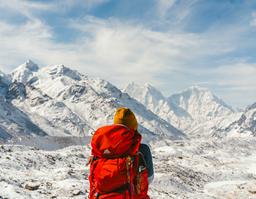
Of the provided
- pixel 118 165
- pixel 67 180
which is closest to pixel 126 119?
pixel 118 165

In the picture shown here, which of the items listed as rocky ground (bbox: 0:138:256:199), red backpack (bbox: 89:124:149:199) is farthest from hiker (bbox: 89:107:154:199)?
rocky ground (bbox: 0:138:256:199)

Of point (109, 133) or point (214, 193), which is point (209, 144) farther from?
point (109, 133)

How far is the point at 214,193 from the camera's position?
2956 centimetres

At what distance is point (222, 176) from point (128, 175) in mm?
39641

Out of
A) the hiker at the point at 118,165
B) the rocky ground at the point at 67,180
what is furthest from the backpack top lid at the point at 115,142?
the rocky ground at the point at 67,180

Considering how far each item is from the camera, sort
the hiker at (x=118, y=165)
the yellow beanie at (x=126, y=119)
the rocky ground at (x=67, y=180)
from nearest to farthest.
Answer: the hiker at (x=118, y=165) < the yellow beanie at (x=126, y=119) < the rocky ground at (x=67, y=180)

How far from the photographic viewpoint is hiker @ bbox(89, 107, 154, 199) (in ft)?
19.5

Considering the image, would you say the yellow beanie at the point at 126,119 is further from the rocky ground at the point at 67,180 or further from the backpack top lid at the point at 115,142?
the rocky ground at the point at 67,180

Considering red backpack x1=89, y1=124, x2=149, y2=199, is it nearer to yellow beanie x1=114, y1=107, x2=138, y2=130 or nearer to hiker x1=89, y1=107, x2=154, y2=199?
hiker x1=89, y1=107, x2=154, y2=199

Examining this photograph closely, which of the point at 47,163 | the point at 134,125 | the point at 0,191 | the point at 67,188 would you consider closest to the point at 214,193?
the point at 47,163

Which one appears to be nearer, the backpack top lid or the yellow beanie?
the backpack top lid

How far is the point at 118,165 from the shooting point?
19.5 feet

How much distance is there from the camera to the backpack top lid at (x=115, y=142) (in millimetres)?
5987

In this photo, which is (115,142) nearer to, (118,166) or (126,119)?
(118,166)
